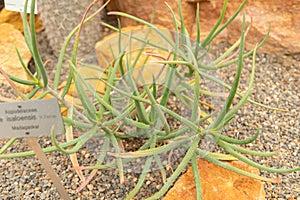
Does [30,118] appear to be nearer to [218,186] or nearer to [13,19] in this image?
[218,186]

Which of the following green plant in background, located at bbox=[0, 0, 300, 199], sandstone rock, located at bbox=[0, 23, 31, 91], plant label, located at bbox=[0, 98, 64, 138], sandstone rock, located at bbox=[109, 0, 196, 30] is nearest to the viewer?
plant label, located at bbox=[0, 98, 64, 138]

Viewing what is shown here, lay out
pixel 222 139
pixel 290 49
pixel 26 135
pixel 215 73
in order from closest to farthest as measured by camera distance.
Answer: pixel 26 135 < pixel 222 139 < pixel 215 73 < pixel 290 49

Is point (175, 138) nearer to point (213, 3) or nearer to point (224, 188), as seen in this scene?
point (224, 188)

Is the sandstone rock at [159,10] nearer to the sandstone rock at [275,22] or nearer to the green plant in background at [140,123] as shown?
the sandstone rock at [275,22]

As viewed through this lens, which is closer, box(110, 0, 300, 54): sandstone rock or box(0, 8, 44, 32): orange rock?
box(110, 0, 300, 54): sandstone rock

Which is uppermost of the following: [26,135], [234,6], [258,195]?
[234,6]

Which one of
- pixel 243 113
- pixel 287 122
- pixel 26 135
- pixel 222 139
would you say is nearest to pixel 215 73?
pixel 243 113

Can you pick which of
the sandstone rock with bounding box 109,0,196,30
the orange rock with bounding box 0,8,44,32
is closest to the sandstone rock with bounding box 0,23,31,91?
the orange rock with bounding box 0,8,44,32

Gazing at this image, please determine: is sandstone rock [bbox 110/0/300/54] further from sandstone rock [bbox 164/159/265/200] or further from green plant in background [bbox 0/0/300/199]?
sandstone rock [bbox 164/159/265/200]
